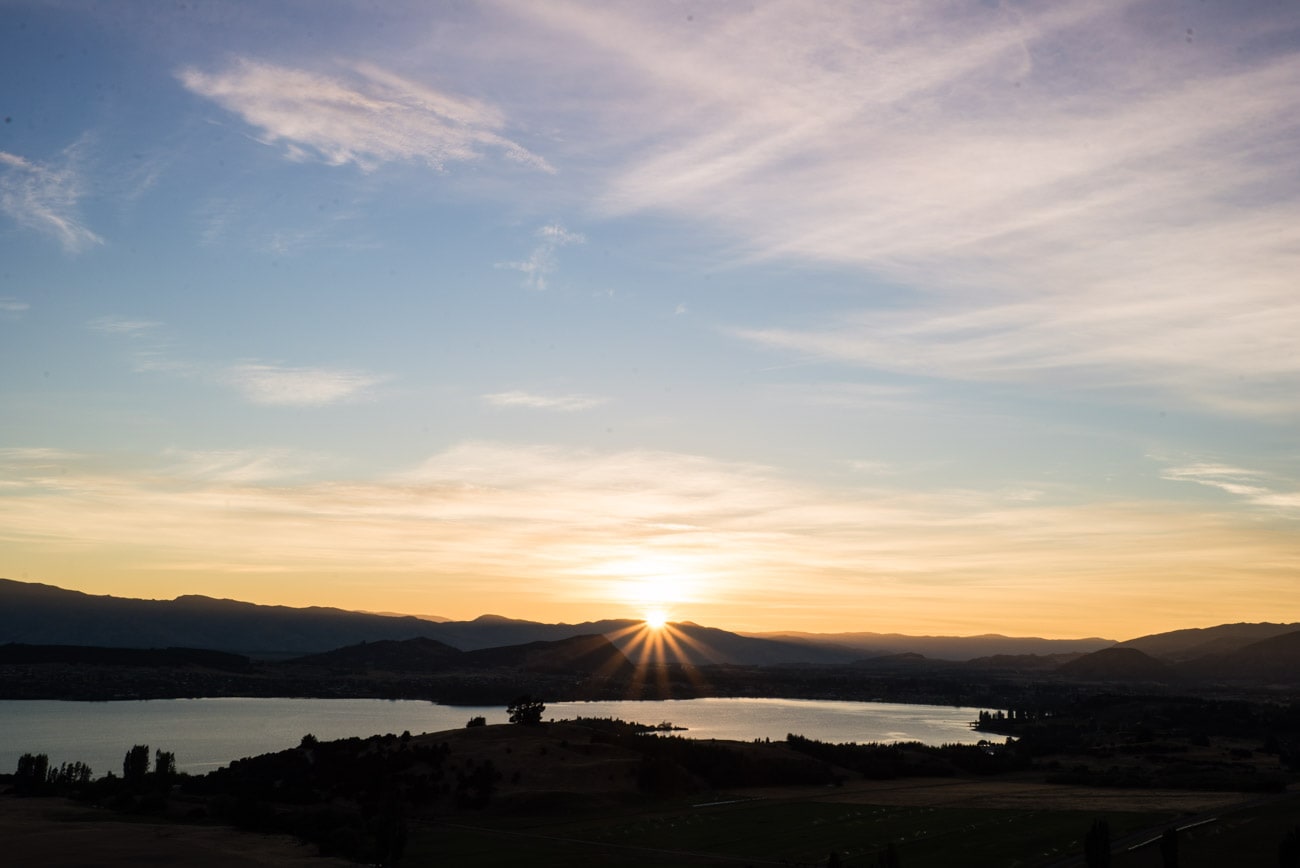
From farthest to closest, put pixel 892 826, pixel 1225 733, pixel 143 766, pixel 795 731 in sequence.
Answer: pixel 795 731 → pixel 1225 733 → pixel 143 766 → pixel 892 826

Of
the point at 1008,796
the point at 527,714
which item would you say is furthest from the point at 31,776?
the point at 1008,796

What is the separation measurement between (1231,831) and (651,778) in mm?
45320

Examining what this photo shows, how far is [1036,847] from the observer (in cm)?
5916

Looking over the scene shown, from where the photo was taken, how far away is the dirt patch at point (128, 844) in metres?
61.3

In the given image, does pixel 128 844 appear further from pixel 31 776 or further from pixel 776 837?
pixel 776 837

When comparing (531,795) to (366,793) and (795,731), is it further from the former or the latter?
(795,731)

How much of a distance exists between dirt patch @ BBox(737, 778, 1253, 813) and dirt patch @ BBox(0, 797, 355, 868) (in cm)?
4088

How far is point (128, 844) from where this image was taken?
66438 mm

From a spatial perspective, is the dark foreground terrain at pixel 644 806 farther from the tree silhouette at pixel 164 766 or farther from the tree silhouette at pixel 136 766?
the tree silhouette at pixel 136 766

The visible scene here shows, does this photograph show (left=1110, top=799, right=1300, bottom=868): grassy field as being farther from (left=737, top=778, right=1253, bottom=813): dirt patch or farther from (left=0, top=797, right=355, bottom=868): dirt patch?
(left=0, top=797, right=355, bottom=868): dirt patch

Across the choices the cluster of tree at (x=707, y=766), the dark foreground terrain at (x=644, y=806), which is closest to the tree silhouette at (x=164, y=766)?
the dark foreground terrain at (x=644, y=806)

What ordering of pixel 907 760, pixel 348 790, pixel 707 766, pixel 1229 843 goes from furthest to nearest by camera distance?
pixel 907 760 → pixel 707 766 → pixel 348 790 → pixel 1229 843

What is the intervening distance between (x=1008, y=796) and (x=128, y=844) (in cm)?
6499

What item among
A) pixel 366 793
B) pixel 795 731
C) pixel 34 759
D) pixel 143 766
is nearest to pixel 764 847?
pixel 366 793
